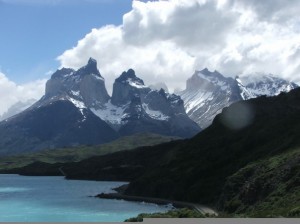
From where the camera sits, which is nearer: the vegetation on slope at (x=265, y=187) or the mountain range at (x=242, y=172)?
the vegetation on slope at (x=265, y=187)

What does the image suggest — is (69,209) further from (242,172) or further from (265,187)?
(265,187)

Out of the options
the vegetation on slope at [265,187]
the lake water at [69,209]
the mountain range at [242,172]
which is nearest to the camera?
the vegetation on slope at [265,187]

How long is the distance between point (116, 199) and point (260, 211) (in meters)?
92.8

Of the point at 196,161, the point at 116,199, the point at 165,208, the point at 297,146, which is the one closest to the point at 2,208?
the point at 116,199

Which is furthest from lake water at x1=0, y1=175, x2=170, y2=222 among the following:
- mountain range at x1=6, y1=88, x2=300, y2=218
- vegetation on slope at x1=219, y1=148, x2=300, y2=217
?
vegetation on slope at x1=219, y1=148, x2=300, y2=217

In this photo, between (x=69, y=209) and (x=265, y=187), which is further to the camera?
(x=69, y=209)

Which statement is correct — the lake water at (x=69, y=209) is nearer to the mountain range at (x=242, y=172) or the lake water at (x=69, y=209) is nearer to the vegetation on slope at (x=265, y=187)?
the mountain range at (x=242, y=172)

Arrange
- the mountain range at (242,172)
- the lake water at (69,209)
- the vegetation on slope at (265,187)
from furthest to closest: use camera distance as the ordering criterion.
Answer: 1. the lake water at (69,209)
2. the mountain range at (242,172)
3. the vegetation on slope at (265,187)

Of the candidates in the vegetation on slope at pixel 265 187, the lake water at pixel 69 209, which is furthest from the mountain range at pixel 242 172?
the lake water at pixel 69 209

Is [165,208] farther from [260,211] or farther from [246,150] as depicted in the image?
[260,211]

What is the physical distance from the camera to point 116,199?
585 ft

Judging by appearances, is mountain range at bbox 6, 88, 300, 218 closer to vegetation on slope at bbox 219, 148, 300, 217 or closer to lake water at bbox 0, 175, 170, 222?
vegetation on slope at bbox 219, 148, 300, 217

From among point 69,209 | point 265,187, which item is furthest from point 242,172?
point 69,209

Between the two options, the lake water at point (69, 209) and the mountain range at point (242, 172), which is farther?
the lake water at point (69, 209)
